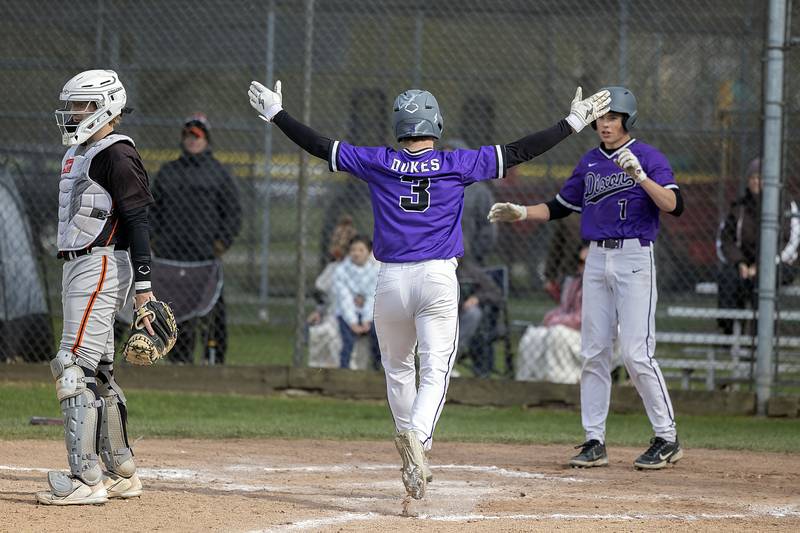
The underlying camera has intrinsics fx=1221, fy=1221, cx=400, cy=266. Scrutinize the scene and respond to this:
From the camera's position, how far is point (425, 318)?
5125mm

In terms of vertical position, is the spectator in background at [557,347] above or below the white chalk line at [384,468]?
above

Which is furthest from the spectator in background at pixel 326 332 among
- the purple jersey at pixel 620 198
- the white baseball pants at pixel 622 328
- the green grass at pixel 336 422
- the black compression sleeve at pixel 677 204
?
the black compression sleeve at pixel 677 204

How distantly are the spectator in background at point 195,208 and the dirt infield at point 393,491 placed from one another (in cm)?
258

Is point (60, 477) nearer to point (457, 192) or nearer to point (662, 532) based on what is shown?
point (457, 192)

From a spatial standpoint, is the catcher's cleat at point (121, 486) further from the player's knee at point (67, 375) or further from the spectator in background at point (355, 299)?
the spectator in background at point (355, 299)

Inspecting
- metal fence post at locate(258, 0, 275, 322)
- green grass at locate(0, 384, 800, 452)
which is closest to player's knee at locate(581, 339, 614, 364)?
green grass at locate(0, 384, 800, 452)

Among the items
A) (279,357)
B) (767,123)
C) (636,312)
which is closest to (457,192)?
(636,312)

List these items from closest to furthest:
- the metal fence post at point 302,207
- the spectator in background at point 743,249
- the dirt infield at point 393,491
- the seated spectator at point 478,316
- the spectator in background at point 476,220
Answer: the dirt infield at point 393,491 → the metal fence post at point 302,207 → the spectator in background at point 743,249 → the seated spectator at point 478,316 → the spectator in background at point 476,220

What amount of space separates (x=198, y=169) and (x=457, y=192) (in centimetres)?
444

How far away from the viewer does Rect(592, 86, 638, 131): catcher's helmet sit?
6.26 meters

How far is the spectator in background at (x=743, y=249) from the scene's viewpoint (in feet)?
29.5

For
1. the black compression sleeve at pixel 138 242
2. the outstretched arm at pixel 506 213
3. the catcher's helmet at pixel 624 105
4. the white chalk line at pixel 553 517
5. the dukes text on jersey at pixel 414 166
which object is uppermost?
the catcher's helmet at pixel 624 105

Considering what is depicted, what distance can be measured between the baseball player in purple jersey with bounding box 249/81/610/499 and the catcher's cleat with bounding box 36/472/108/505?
1.27 m

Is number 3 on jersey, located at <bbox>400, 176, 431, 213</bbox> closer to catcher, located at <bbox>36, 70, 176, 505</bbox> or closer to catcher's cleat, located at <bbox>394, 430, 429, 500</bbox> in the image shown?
catcher's cleat, located at <bbox>394, 430, 429, 500</bbox>
